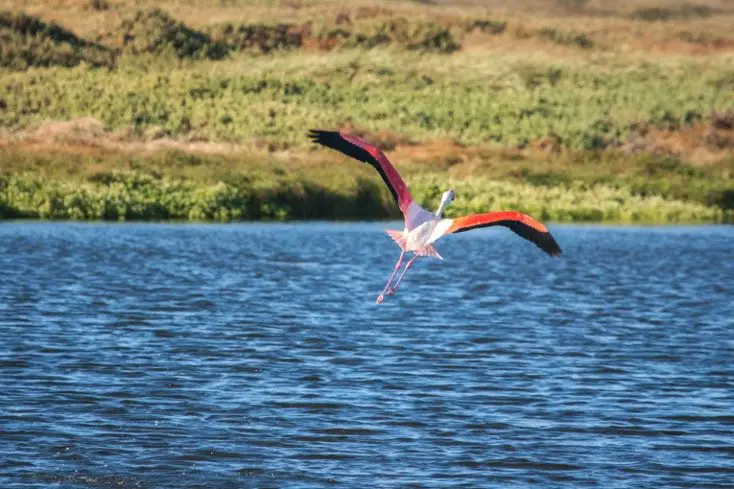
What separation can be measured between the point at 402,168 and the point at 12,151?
12.8 metres

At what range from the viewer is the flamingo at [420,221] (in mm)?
14258

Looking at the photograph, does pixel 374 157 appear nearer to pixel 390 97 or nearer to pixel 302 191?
pixel 302 191

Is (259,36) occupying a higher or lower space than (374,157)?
higher

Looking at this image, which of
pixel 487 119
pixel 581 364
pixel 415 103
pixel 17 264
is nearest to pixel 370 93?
pixel 415 103

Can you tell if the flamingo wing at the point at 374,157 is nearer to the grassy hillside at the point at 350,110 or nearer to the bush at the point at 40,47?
the grassy hillside at the point at 350,110

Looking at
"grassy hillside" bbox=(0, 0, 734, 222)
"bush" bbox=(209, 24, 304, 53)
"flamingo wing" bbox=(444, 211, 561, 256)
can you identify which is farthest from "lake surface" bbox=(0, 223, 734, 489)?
"bush" bbox=(209, 24, 304, 53)

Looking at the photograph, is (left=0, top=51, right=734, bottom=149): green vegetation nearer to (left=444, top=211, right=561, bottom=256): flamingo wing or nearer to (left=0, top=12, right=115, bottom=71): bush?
(left=0, top=12, right=115, bottom=71): bush

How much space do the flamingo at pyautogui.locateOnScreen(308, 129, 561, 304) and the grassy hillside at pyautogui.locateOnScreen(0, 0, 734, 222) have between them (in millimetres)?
26473

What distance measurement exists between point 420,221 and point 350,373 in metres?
3.48

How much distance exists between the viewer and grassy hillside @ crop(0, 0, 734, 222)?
45.6 m

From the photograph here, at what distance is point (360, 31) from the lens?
107 metres

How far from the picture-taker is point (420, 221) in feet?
50.0

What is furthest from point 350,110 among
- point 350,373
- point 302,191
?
point 350,373

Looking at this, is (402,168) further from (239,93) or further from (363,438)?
(363,438)
